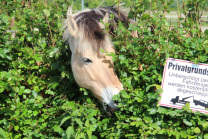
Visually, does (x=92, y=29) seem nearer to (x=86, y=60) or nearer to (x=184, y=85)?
(x=86, y=60)

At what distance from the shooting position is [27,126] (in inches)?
119

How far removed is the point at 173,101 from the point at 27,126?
73.5 inches

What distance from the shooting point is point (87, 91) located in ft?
9.64

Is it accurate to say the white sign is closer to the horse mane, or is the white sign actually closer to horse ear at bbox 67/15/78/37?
the horse mane

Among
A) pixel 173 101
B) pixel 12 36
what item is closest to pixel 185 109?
pixel 173 101

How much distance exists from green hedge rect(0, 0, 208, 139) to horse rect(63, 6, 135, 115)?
0.11 m

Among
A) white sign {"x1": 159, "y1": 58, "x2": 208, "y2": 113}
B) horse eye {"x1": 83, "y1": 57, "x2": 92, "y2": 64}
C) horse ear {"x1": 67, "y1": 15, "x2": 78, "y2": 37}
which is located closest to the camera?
white sign {"x1": 159, "y1": 58, "x2": 208, "y2": 113}

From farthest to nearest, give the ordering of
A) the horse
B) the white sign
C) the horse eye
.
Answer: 1. the horse eye
2. the horse
3. the white sign

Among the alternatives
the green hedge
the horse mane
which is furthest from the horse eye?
the green hedge

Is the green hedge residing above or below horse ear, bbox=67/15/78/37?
below

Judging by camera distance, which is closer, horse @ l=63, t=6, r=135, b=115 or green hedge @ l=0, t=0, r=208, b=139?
green hedge @ l=0, t=0, r=208, b=139

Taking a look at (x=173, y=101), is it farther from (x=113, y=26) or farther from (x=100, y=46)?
(x=113, y=26)

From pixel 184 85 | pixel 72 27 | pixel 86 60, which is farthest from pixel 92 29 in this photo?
pixel 184 85

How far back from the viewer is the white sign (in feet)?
7.84
